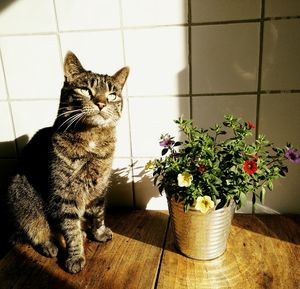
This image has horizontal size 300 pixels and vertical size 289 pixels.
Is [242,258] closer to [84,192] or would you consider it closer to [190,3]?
[84,192]

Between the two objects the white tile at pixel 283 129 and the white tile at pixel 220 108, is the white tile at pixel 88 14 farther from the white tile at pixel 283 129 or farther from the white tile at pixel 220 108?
the white tile at pixel 283 129

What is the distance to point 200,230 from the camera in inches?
31.5

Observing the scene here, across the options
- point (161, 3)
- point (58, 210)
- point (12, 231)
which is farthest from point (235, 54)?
point (12, 231)

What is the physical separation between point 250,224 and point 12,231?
81cm

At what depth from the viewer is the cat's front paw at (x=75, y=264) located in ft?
2.68

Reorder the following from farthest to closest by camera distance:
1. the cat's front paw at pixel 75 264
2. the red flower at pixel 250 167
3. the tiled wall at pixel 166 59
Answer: the tiled wall at pixel 166 59, the cat's front paw at pixel 75 264, the red flower at pixel 250 167

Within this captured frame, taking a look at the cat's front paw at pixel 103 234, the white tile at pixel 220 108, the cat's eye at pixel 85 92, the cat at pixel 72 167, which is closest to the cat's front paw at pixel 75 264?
Answer: the cat at pixel 72 167

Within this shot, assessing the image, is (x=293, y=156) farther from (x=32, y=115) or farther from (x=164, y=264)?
(x=32, y=115)

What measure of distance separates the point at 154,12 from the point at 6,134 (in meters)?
0.72

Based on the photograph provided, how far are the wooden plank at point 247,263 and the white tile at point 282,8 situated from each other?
0.68m

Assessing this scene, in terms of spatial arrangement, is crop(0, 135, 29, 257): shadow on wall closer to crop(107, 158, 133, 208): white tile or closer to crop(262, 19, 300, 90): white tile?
crop(107, 158, 133, 208): white tile

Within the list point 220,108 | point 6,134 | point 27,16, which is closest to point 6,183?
point 6,134

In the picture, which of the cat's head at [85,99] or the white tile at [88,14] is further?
the white tile at [88,14]

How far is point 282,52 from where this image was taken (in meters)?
0.92
